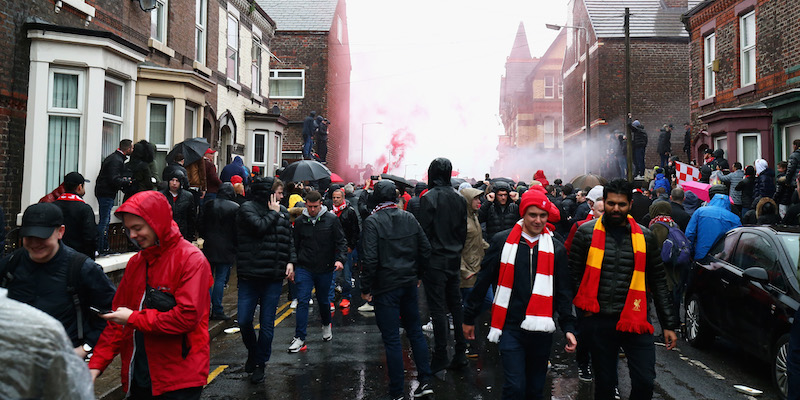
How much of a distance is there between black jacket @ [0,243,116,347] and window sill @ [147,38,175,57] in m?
11.4

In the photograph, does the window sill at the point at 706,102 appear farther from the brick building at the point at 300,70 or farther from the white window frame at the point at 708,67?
the brick building at the point at 300,70

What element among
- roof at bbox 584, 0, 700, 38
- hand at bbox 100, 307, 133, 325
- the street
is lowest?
the street

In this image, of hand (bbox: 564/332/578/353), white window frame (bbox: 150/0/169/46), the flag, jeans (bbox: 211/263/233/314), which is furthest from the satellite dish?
the flag

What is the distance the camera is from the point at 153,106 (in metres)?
13.9

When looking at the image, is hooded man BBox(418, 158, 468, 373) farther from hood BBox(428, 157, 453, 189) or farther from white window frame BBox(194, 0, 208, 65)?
white window frame BBox(194, 0, 208, 65)

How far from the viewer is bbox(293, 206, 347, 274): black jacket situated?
725 centimetres

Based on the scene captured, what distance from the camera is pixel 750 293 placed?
20.0ft

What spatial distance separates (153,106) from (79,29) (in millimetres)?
3878

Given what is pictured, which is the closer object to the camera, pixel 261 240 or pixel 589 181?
pixel 261 240

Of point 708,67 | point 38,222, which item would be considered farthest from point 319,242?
point 708,67

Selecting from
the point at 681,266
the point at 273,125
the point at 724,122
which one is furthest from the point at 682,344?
the point at 273,125

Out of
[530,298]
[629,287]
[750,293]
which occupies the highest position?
[629,287]

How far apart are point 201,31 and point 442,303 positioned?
14252 mm

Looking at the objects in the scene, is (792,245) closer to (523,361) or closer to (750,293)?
(750,293)
